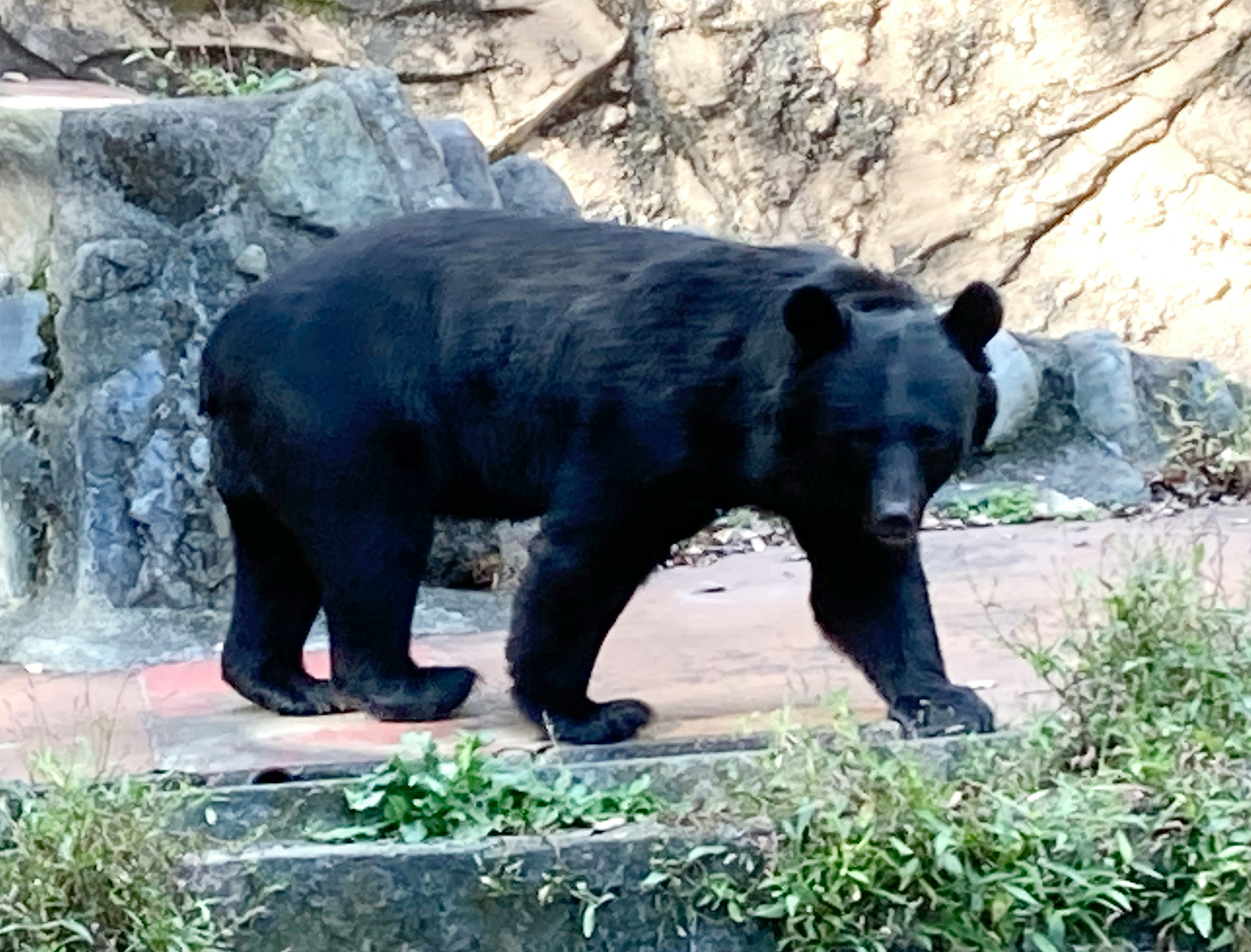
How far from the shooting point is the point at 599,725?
169 inches

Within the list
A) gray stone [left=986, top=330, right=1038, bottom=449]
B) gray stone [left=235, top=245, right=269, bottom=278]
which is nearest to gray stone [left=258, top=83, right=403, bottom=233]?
gray stone [left=235, top=245, right=269, bottom=278]

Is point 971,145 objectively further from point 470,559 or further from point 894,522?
point 894,522

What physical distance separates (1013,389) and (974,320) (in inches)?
205

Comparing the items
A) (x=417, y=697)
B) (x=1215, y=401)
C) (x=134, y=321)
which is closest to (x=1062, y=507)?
(x=1215, y=401)

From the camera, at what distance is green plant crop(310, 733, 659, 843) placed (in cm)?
352

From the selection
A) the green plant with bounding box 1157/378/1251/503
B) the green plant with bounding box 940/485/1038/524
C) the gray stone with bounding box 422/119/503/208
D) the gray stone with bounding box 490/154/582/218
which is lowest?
the green plant with bounding box 940/485/1038/524

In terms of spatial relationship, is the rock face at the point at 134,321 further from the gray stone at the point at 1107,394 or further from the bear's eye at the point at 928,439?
the gray stone at the point at 1107,394

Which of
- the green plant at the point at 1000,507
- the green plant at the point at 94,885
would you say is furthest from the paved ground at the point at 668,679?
the green plant at the point at 1000,507

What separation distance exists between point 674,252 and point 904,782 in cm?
145

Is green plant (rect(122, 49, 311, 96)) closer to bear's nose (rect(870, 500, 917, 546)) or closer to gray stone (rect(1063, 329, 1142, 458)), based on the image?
bear's nose (rect(870, 500, 917, 546))

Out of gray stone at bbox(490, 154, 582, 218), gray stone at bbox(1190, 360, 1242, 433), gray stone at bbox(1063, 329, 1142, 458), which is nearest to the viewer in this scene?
gray stone at bbox(490, 154, 582, 218)

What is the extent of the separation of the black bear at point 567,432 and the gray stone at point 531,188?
3111 mm

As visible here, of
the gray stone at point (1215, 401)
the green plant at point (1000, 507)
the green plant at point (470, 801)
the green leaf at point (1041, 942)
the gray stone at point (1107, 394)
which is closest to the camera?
the green leaf at point (1041, 942)

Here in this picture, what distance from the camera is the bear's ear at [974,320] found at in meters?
3.96
